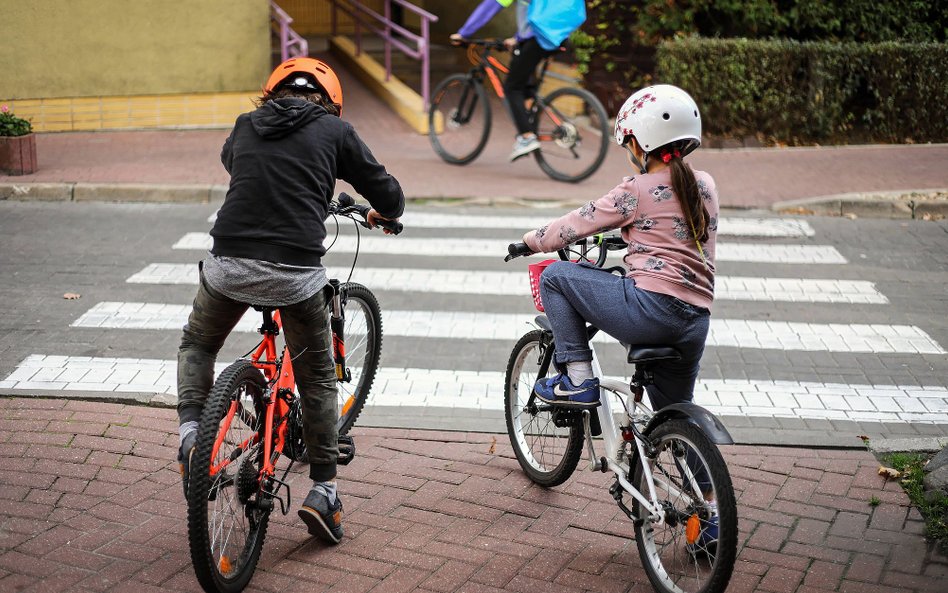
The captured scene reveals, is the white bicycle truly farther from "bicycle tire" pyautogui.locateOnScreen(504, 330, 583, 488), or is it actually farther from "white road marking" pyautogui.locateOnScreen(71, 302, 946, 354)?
"white road marking" pyautogui.locateOnScreen(71, 302, 946, 354)

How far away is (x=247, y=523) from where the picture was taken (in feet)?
13.8

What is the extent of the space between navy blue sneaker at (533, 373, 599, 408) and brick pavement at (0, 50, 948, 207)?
6.67 m

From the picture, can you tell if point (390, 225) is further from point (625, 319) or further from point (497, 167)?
point (497, 167)

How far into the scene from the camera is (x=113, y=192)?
11109 mm

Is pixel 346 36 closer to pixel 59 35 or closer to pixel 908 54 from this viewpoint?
pixel 59 35

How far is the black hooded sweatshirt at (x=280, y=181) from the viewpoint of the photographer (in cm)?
412

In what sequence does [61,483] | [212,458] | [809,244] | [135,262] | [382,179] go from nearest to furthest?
1. [212,458]
2. [382,179]
3. [61,483]
4. [135,262]
5. [809,244]

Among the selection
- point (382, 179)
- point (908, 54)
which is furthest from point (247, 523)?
point (908, 54)

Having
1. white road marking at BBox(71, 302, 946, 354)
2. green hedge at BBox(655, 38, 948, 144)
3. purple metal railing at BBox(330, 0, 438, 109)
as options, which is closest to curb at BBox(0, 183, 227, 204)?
white road marking at BBox(71, 302, 946, 354)

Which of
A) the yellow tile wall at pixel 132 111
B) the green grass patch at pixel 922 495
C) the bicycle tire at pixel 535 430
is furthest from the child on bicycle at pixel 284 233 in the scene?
the yellow tile wall at pixel 132 111

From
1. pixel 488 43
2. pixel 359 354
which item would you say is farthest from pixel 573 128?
pixel 359 354

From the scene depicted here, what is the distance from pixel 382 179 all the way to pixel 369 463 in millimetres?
1582

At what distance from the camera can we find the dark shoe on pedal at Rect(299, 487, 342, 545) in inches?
174

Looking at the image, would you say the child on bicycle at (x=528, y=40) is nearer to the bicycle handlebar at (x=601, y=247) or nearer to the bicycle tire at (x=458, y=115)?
the bicycle tire at (x=458, y=115)
